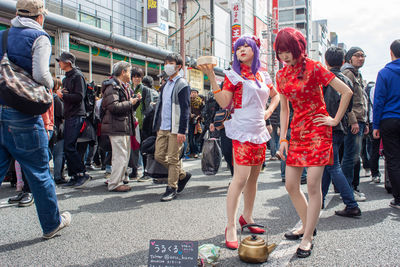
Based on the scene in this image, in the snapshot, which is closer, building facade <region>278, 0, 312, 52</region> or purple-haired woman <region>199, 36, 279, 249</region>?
purple-haired woman <region>199, 36, 279, 249</region>

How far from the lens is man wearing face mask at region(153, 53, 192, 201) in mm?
4379

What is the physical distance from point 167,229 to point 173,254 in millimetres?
1179

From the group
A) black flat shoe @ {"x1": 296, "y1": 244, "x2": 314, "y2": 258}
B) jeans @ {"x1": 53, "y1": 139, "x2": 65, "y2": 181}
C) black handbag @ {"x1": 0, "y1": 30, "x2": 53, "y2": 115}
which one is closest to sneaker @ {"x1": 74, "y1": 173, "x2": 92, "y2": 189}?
jeans @ {"x1": 53, "y1": 139, "x2": 65, "y2": 181}

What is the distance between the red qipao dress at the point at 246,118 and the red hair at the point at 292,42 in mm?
421

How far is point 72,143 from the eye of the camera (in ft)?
17.1

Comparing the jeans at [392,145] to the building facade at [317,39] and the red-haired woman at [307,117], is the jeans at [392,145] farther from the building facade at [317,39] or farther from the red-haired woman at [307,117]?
the building facade at [317,39]

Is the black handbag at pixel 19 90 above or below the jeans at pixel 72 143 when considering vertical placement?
above

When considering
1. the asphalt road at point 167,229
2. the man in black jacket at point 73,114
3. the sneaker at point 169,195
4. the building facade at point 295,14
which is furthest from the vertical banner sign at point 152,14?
the building facade at point 295,14

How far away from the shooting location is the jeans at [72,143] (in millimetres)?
5191

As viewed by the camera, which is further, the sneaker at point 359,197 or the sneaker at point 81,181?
the sneaker at point 81,181

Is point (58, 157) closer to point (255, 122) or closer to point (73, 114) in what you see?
point (73, 114)

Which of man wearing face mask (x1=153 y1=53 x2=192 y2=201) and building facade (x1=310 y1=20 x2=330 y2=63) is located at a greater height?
building facade (x1=310 y1=20 x2=330 y2=63)

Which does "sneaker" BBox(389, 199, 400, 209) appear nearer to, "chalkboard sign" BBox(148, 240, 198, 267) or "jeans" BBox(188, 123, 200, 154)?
"chalkboard sign" BBox(148, 240, 198, 267)

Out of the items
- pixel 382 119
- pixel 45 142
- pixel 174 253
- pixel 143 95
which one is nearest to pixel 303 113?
pixel 174 253
